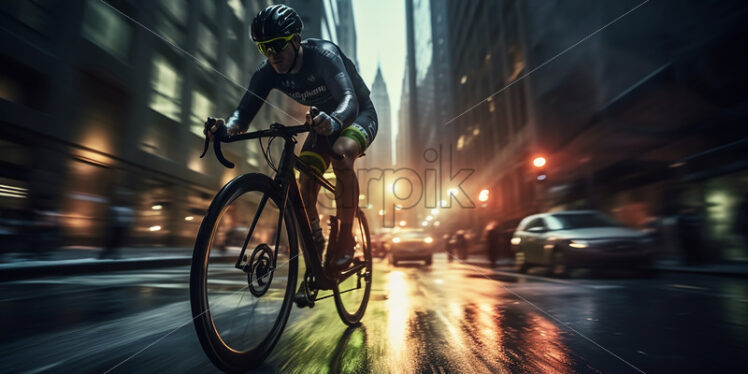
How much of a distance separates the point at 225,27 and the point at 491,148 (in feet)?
71.6

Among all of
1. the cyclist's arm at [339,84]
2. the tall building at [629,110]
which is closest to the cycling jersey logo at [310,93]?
the cyclist's arm at [339,84]

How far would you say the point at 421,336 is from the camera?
2719 mm

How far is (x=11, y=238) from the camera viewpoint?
849cm

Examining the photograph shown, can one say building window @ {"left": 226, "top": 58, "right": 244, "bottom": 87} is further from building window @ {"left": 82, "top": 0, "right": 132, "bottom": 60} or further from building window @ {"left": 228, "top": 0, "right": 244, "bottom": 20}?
building window @ {"left": 82, "top": 0, "right": 132, "bottom": 60}

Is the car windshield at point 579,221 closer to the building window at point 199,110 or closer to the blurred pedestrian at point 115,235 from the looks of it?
the blurred pedestrian at point 115,235

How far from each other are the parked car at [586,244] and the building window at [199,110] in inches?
715

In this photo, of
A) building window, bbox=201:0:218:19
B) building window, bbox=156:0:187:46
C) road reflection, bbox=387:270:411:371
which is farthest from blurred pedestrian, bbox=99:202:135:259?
building window, bbox=201:0:218:19

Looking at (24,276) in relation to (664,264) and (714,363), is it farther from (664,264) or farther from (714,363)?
(664,264)

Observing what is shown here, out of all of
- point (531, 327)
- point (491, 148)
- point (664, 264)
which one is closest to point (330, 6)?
point (491, 148)

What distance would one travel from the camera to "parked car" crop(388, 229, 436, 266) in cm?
1490

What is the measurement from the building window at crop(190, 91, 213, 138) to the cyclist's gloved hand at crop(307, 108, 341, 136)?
67.8ft

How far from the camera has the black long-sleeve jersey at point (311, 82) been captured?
294 centimetres

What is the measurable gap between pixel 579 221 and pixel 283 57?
8828mm

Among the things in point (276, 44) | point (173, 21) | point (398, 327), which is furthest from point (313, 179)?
point (173, 21)
